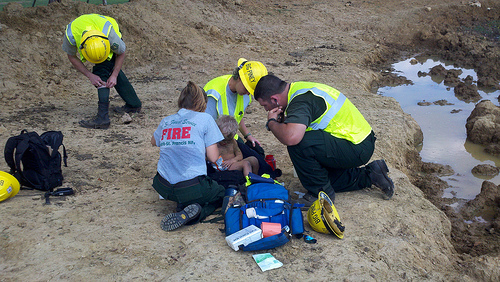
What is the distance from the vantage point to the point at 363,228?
3473mm

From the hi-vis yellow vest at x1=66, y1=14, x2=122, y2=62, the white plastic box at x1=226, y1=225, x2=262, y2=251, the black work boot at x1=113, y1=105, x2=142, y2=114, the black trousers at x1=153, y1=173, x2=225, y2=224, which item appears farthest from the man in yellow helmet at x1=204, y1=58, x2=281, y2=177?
the black work boot at x1=113, y1=105, x2=142, y2=114

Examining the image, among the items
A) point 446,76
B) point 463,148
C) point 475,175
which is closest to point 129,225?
point 475,175

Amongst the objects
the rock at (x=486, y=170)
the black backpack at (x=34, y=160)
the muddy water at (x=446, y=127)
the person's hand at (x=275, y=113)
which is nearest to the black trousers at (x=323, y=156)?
the person's hand at (x=275, y=113)

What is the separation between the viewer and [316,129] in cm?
377

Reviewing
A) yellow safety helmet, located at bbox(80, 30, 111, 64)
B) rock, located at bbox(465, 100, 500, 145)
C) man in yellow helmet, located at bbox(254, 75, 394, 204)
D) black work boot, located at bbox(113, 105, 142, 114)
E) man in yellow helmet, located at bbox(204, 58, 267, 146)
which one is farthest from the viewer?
rock, located at bbox(465, 100, 500, 145)

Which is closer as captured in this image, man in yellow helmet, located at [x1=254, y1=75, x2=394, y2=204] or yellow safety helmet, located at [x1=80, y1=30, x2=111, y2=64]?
man in yellow helmet, located at [x1=254, y1=75, x2=394, y2=204]

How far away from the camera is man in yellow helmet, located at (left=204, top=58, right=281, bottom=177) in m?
3.98

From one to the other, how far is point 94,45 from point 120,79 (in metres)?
0.87

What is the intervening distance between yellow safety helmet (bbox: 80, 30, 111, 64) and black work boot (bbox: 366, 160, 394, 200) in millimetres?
3794

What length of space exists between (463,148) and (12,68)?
26.9ft

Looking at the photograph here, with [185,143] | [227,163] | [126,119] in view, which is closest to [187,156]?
[185,143]

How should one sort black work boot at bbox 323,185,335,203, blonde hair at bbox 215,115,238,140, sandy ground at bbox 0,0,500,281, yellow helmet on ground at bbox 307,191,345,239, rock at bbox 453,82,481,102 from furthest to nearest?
rock at bbox 453,82,481,102 → blonde hair at bbox 215,115,238,140 → black work boot at bbox 323,185,335,203 → yellow helmet on ground at bbox 307,191,345,239 → sandy ground at bbox 0,0,500,281

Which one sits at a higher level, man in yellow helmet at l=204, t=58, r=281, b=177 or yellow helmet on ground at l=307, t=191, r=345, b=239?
man in yellow helmet at l=204, t=58, r=281, b=177

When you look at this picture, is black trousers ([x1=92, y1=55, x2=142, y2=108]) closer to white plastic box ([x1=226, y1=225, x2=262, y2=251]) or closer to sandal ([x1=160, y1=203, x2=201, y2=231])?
sandal ([x1=160, y1=203, x2=201, y2=231])
